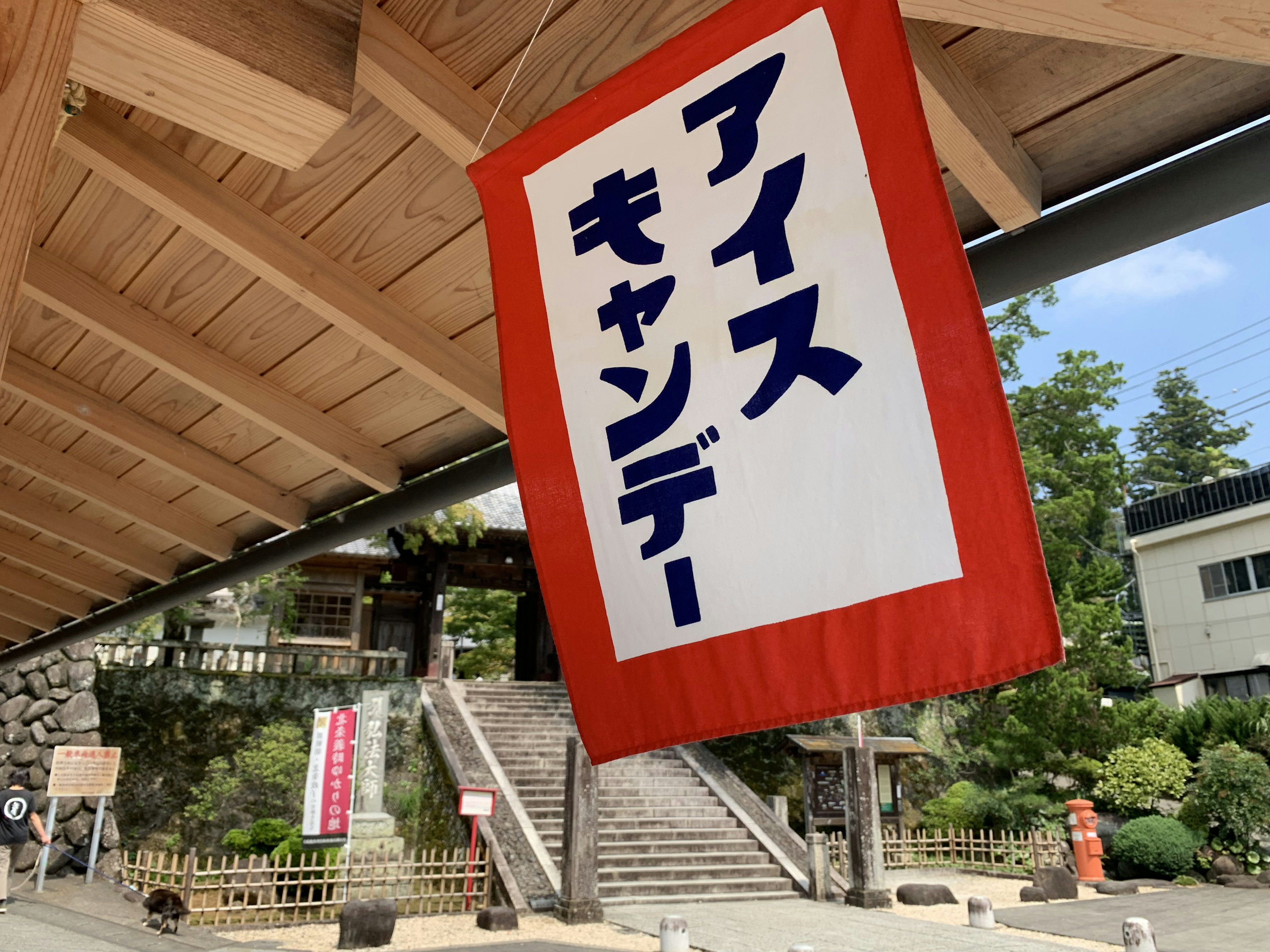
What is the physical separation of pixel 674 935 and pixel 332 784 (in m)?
4.83

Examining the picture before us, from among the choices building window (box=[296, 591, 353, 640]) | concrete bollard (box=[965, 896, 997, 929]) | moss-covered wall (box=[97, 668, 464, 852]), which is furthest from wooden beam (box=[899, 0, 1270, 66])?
building window (box=[296, 591, 353, 640])

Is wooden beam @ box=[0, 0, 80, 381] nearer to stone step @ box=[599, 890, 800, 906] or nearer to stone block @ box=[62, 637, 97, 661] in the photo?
stone step @ box=[599, 890, 800, 906]

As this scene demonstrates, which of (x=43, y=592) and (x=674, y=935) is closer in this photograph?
(x=43, y=592)

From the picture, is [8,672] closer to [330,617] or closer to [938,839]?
[330,617]

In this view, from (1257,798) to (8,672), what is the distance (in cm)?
2027

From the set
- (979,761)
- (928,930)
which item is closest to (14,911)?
(928,930)

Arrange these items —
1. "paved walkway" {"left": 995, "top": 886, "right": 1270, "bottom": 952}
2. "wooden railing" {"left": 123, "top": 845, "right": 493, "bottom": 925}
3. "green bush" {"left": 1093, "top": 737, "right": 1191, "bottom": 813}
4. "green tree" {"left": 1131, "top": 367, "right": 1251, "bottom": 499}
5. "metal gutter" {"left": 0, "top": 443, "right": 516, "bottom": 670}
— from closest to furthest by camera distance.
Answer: "metal gutter" {"left": 0, "top": 443, "right": 516, "bottom": 670} → "paved walkway" {"left": 995, "top": 886, "right": 1270, "bottom": 952} → "wooden railing" {"left": 123, "top": 845, "right": 493, "bottom": 925} → "green bush" {"left": 1093, "top": 737, "right": 1191, "bottom": 813} → "green tree" {"left": 1131, "top": 367, "right": 1251, "bottom": 499}

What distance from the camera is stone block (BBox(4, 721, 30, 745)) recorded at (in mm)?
14156

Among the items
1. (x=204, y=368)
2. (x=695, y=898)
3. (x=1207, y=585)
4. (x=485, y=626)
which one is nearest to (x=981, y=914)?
(x=695, y=898)

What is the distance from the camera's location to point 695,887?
13.1m

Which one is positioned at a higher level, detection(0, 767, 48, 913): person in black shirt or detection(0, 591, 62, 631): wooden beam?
detection(0, 591, 62, 631): wooden beam

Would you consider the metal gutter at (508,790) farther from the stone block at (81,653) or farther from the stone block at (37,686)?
the stone block at (37,686)

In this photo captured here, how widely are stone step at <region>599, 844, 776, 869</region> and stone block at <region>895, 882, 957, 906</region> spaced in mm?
1947

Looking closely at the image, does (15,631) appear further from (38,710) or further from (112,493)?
(38,710)
